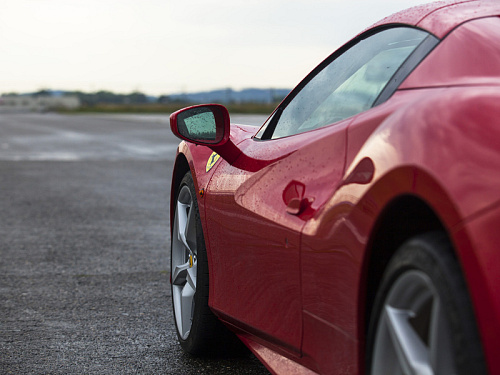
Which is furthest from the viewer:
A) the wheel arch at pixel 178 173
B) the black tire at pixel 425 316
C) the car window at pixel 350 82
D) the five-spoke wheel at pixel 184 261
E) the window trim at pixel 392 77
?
the wheel arch at pixel 178 173

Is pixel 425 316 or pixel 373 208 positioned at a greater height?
pixel 373 208

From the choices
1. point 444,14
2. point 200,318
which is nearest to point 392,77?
point 444,14

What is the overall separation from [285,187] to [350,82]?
42 cm

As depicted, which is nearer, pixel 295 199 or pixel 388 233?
pixel 388 233

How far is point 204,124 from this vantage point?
3.08 metres

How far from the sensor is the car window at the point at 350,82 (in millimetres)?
2264

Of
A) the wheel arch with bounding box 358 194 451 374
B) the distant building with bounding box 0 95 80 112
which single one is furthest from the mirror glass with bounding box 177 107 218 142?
the distant building with bounding box 0 95 80 112

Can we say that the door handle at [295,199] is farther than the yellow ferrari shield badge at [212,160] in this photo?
No

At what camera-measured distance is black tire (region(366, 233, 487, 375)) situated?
1.42m

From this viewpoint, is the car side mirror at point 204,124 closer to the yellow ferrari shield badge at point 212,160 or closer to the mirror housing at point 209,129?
the mirror housing at point 209,129

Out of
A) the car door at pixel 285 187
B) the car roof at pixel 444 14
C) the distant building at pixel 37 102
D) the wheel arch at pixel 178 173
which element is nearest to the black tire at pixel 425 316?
the car door at pixel 285 187

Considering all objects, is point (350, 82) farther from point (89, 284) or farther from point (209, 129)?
point (89, 284)

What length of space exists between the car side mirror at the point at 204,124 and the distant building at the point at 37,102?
15994 centimetres

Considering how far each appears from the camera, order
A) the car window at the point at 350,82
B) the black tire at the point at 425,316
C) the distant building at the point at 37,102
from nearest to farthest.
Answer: the black tire at the point at 425,316 < the car window at the point at 350,82 < the distant building at the point at 37,102
